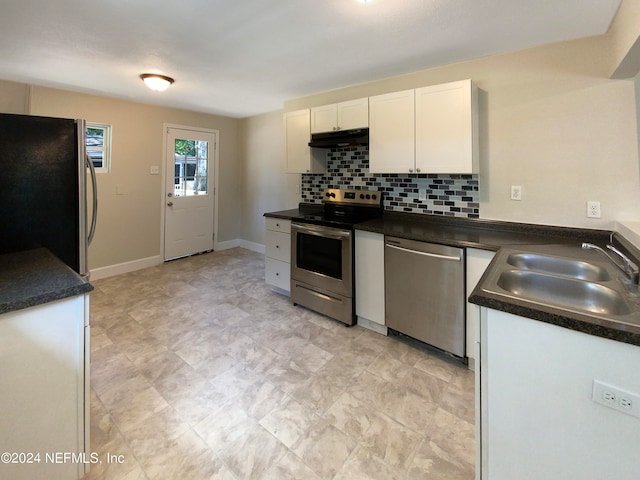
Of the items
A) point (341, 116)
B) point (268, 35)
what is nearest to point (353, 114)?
point (341, 116)

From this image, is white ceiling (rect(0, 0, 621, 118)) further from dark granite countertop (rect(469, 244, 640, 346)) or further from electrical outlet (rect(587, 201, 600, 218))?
dark granite countertop (rect(469, 244, 640, 346))

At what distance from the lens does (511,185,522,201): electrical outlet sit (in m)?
2.36

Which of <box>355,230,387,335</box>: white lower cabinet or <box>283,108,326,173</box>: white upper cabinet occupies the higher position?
<box>283,108,326,173</box>: white upper cabinet

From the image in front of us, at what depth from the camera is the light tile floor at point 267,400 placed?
144 centimetres

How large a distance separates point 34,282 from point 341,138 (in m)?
2.56

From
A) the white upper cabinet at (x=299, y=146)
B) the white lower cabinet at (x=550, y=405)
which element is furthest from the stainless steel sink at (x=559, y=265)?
the white upper cabinet at (x=299, y=146)

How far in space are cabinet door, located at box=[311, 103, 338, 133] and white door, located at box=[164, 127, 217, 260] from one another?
8.05ft

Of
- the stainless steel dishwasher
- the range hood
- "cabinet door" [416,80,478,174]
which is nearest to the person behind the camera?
the stainless steel dishwasher

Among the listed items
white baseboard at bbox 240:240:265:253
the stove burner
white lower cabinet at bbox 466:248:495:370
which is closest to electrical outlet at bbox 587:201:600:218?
white lower cabinet at bbox 466:248:495:370

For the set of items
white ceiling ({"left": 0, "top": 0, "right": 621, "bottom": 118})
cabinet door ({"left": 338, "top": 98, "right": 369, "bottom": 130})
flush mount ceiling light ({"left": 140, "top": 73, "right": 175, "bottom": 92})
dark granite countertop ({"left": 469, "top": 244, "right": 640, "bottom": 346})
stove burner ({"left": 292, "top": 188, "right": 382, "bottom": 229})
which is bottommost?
dark granite countertop ({"left": 469, "top": 244, "right": 640, "bottom": 346})

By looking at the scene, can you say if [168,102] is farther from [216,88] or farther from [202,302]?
[202,302]

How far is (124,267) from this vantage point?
4.21m

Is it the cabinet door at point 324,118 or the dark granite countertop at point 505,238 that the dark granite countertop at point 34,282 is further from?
the cabinet door at point 324,118

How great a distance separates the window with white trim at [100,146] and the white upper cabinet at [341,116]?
2.74 m
